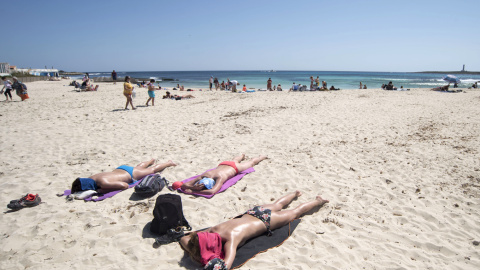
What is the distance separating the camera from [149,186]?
442 centimetres

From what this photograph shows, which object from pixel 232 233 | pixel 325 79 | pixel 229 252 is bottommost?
pixel 229 252

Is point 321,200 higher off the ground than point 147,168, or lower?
lower

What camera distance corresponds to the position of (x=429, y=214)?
3.83 meters

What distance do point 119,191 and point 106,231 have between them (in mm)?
1257

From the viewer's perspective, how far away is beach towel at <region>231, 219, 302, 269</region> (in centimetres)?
307

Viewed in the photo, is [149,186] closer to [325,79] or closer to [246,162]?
[246,162]

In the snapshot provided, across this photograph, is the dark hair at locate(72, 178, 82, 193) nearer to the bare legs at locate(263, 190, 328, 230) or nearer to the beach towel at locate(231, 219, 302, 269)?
the beach towel at locate(231, 219, 302, 269)

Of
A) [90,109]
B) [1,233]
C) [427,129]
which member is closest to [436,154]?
[427,129]

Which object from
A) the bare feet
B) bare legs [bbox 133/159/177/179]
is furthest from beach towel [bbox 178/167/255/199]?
the bare feet

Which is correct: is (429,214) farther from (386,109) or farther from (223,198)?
(386,109)

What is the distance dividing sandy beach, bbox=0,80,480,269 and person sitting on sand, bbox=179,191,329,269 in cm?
25

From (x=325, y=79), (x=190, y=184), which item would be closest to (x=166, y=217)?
(x=190, y=184)

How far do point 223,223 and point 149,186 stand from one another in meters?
1.84

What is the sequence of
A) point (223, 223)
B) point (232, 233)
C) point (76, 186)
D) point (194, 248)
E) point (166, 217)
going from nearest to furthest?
point (194, 248)
point (232, 233)
point (223, 223)
point (166, 217)
point (76, 186)
